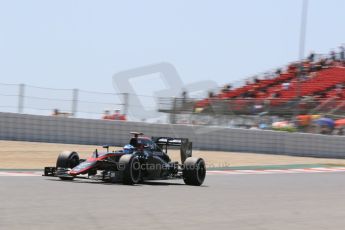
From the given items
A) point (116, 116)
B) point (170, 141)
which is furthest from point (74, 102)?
point (170, 141)

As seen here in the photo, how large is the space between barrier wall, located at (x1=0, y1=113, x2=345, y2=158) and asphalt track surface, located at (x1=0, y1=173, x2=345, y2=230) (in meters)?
10.5

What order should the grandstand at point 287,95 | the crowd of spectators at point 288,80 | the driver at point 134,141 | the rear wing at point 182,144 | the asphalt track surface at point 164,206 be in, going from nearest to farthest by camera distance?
the asphalt track surface at point 164,206 < the driver at point 134,141 < the rear wing at point 182,144 < the grandstand at point 287,95 < the crowd of spectators at point 288,80

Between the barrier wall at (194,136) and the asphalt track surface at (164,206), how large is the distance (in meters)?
10.5

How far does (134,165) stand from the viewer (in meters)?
12.5

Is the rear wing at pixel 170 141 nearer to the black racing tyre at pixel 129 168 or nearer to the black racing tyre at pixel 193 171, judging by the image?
the black racing tyre at pixel 193 171

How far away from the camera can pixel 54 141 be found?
23.9 metres

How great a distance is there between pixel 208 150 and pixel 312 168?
508 centimetres

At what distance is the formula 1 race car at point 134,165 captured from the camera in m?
12.4

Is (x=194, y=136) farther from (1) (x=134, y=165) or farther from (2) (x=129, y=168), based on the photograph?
(2) (x=129, y=168)

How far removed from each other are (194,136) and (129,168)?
13216 mm

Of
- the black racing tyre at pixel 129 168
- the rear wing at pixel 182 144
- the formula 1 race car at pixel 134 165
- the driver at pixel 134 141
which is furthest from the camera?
the rear wing at pixel 182 144

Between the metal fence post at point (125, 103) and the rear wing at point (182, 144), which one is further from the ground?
the metal fence post at point (125, 103)

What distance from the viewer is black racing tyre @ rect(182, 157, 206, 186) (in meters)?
13.5

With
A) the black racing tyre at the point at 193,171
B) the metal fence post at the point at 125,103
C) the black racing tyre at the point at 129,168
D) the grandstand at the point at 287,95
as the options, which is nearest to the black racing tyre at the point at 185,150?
the black racing tyre at the point at 193,171
